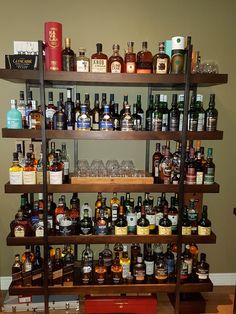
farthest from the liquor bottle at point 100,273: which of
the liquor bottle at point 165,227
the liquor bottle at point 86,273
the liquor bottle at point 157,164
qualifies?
the liquor bottle at point 157,164

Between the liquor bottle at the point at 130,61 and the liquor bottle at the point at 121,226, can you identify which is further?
the liquor bottle at the point at 121,226

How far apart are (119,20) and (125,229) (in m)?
1.62

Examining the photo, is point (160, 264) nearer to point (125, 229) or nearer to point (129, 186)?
point (125, 229)

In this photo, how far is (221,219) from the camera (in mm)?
2750

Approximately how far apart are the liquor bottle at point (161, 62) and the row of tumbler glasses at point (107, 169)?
0.74 meters

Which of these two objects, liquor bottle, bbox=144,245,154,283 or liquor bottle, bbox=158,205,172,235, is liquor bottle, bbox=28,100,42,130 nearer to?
liquor bottle, bbox=158,205,172,235

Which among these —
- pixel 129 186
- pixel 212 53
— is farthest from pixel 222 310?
pixel 212 53

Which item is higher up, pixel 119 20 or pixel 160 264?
pixel 119 20

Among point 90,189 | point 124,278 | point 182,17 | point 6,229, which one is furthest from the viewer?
point 6,229

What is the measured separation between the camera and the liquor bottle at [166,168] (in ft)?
7.18

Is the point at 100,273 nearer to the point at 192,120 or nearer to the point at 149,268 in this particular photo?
the point at 149,268

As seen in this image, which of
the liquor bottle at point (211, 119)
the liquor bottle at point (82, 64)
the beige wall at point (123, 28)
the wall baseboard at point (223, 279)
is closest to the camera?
the liquor bottle at point (82, 64)

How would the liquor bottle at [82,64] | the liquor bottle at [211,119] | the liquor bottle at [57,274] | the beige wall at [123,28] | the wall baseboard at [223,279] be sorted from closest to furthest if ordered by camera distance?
1. the liquor bottle at [82,64]
2. the liquor bottle at [211,119]
3. the liquor bottle at [57,274]
4. the beige wall at [123,28]
5. the wall baseboard at [223,279]

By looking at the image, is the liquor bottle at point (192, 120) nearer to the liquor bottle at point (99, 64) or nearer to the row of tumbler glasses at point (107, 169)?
the row of tumbler glasses at point (107, 169)
